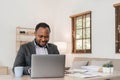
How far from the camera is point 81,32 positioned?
5.07 meters

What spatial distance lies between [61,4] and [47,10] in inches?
17.9

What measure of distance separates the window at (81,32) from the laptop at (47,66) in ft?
10.2

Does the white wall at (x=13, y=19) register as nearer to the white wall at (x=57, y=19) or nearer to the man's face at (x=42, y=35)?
the white wall at (x=57, y=19)

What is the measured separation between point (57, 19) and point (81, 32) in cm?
111

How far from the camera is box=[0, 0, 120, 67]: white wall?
431cm

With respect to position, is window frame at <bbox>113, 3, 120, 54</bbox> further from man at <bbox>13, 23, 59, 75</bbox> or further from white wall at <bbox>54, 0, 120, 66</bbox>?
man at <bbox>13, 23, 59, 75</bbox>

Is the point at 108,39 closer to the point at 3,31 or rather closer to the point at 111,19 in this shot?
the point at 111,19

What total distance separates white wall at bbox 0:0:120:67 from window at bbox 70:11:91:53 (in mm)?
137

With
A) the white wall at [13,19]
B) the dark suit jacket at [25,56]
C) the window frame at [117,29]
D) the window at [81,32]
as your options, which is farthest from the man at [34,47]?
the white wall at [13,19]

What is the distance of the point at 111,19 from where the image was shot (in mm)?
4227

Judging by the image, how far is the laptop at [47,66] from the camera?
1642 millimetres

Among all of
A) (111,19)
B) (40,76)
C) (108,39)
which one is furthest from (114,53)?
(40,76)

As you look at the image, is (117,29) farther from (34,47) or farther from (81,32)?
(34,47)

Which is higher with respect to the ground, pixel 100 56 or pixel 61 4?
pixel 61 4
